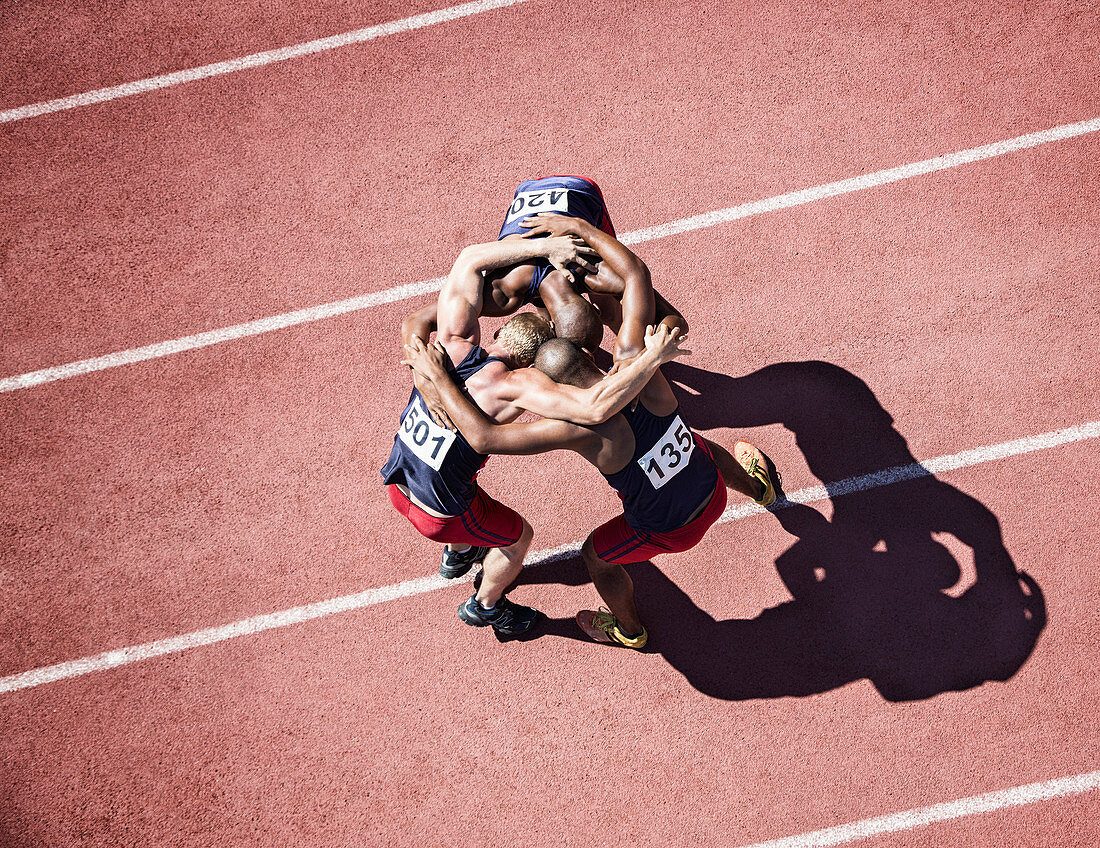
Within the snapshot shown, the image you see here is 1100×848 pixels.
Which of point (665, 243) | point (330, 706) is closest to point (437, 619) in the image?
point (330, 706)

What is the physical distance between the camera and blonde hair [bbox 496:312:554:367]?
3.83 m

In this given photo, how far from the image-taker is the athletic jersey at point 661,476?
12.6 feet

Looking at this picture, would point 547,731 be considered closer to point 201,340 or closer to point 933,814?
point 933,814

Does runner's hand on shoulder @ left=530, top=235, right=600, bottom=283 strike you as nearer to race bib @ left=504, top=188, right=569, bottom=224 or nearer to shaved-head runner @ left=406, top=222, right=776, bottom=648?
shaved-head runner @ left=406, top=222, right=776, bottom=648

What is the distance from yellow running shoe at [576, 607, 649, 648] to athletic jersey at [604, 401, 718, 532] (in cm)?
116

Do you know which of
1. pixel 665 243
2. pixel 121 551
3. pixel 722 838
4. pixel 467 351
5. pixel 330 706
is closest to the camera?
pixel 467 351

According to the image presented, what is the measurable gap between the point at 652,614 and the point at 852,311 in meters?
2.86

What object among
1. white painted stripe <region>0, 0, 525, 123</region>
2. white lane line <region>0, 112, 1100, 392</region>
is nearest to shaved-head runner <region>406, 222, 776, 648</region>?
white lane line <region>0, 112, 1100, 392</region>

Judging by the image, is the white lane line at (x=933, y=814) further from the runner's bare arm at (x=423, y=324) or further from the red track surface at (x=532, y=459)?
the runner's bare arm at (x=423, y=324)

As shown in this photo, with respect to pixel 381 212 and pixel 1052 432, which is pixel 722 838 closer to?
pixel 1052 432

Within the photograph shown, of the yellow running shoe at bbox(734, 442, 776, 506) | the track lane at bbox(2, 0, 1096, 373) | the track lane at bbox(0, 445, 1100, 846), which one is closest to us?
the track lane at bbox(0, 445, 1100, 846)

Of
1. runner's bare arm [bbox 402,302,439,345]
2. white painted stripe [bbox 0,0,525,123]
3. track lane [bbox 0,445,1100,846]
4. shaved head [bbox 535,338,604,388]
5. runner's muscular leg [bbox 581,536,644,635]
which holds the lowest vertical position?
track lane [bbox 0,445,1100,846]

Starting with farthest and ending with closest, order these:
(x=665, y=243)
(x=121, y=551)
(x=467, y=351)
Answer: (x=665, y=243) < (x=121, y=551) < (x=467, y=351)

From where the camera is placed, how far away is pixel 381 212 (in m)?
5.98
